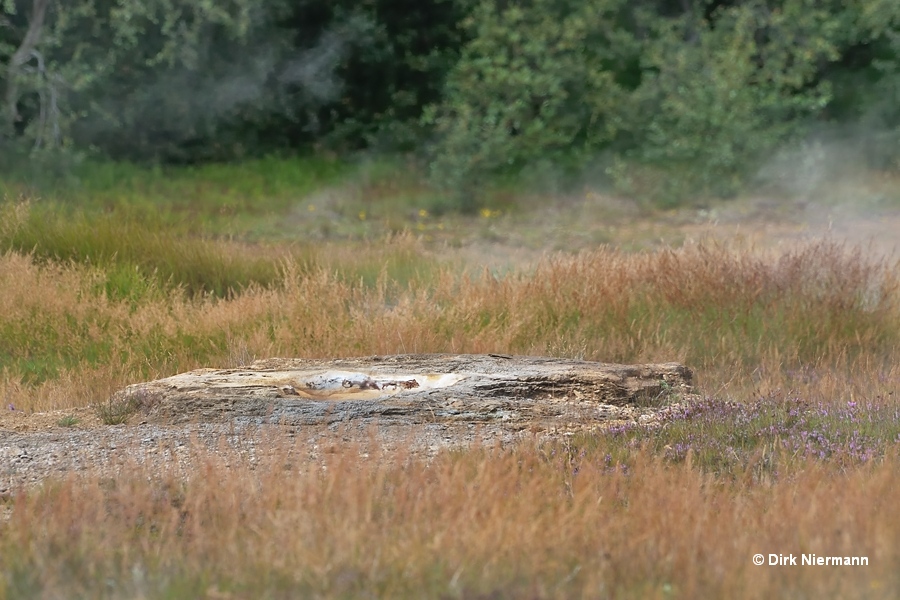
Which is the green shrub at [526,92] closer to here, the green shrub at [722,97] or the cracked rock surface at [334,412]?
the green shrub at [722,97]

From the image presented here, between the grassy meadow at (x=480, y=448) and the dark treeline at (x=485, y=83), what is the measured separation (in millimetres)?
7723

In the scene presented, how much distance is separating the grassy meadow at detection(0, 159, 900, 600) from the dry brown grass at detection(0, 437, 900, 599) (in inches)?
0.5

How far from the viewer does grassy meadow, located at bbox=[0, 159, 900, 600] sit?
10.8 feet

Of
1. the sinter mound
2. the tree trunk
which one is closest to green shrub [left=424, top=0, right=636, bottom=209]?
the tree trunk

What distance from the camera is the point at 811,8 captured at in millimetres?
21047

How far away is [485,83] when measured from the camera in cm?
2088

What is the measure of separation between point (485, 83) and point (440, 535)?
18.2 metres

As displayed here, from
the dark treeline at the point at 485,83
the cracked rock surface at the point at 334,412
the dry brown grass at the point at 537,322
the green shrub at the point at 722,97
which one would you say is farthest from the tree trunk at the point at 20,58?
the cracked rock surface at the point at 334,412

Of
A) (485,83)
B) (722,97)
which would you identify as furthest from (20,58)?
(722,97)

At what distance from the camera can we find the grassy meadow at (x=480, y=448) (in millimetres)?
3283

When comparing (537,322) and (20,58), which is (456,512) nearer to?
(537,322)

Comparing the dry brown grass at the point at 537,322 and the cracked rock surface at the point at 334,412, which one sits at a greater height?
the cracked rock surface at the point at 334,412

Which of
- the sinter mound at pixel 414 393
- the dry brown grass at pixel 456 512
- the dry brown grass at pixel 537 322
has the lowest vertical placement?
the dry brown grass at pixel 537 322

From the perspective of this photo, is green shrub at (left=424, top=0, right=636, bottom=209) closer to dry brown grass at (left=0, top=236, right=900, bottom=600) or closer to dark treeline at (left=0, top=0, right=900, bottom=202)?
dark treeline at (left=0, top=0, right=900, bottom=202)
